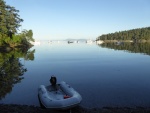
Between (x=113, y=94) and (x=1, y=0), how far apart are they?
252ft

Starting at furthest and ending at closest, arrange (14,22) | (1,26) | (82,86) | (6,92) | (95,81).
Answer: (14,22) < (1,26) < (95,81) < (82,86) < (6,92)

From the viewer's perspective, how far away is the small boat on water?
18328mm

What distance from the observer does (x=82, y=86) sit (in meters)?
29.6

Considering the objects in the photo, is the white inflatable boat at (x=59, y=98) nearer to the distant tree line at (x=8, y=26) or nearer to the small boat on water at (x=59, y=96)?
the small boat on water at (x=59, y=96)

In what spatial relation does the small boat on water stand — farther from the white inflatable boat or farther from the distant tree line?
the distant tree line

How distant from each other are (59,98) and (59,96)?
28.4 inches

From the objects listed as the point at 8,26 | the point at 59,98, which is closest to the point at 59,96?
the point at 59,98

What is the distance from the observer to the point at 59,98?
21.5 metres

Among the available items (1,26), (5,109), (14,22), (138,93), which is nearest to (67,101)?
(5,109)

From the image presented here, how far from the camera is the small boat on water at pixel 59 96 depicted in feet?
60.1

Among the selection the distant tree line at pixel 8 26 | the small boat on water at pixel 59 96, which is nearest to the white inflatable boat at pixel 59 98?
the small boat on water at pixel 59 96

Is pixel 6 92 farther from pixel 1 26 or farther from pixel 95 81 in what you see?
pixel 1 26

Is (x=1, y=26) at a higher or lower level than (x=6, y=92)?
higher

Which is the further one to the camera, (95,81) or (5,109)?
(95,81)
